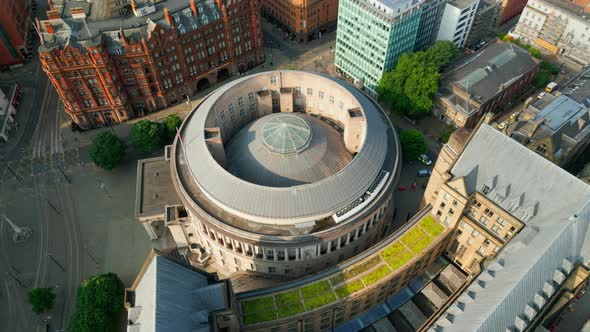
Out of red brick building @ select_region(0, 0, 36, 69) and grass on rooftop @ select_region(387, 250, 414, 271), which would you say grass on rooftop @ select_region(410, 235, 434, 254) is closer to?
grass on rooftop @ select_region(387, 250, 414, 271)

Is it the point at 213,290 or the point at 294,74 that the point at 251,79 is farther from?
the point at 213,290

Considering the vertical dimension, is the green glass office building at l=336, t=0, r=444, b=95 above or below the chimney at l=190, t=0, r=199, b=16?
below

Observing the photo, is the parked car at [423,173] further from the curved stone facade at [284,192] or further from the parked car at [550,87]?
the parked car at [550,87]

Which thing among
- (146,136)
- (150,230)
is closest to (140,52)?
(146,136)

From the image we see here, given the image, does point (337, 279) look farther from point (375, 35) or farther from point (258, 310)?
point (375, 35)

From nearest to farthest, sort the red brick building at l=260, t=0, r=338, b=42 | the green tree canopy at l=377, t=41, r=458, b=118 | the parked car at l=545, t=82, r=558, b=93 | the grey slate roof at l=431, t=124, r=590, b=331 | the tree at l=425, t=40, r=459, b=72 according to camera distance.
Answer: the grey slate roof at l=431, t=124, r=590, b=331
the green tree canopy at l=377, t=41, r=458, b=118
the tree at l=425, t=40, r=459, b=72
the parked car at l=545, t=82, r=558, b=93
the red brick building at l=260, t=0, r=338, b=42

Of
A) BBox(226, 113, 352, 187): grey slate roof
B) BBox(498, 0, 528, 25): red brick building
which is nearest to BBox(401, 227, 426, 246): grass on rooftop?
BBox(226, 113, 352, 187): grey slate roof

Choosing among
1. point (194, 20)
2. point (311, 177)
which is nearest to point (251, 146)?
point (311, 177)
